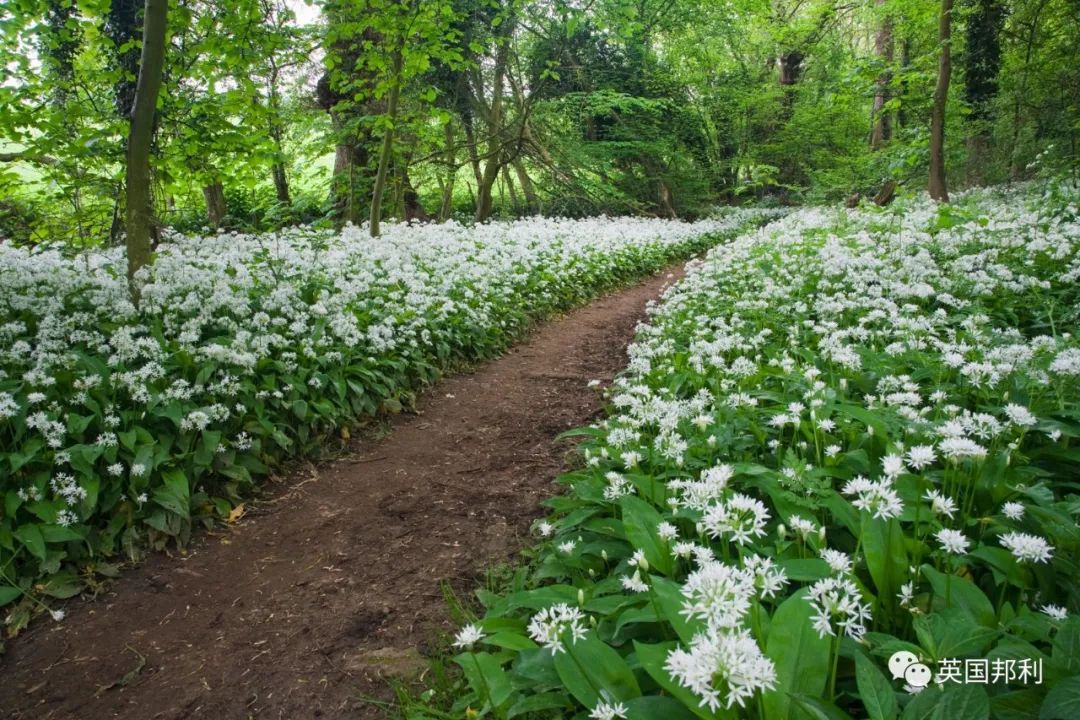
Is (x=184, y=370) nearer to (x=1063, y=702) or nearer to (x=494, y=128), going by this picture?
(x=1063, y=702)

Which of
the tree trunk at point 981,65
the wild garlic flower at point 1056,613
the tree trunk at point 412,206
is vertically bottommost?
the wild garlic flower at point 1056,613

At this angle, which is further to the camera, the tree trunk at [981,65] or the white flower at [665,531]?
the tree trunk at [981,65]

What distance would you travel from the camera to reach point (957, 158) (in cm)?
1430

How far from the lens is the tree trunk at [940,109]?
1045 cm

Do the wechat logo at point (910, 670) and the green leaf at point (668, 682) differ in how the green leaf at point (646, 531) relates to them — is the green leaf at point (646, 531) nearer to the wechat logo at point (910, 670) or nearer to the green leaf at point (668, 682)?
the green leaf at point (668, 682)

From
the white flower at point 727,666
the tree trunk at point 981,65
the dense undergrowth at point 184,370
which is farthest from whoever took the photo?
the tree trunk at point 981,65

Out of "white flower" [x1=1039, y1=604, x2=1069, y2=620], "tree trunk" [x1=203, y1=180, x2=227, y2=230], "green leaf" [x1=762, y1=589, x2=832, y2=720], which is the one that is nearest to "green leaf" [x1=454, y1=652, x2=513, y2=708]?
"green leaf" [x1=762, y1=589, x2=832, y2=720]

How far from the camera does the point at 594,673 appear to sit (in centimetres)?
204

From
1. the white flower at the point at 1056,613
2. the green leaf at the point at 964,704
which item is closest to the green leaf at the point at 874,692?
the green leaf at the point at 964,704

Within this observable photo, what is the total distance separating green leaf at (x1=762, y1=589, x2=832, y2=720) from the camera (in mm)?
1658

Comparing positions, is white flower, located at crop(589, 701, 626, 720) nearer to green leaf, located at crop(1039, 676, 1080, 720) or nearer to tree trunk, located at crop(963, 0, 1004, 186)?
green leaf, located at crop(1039, 676, 1080, 720)

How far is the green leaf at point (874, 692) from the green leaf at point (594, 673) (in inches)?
27.1

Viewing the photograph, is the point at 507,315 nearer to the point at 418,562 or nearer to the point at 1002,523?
the point at 418,562

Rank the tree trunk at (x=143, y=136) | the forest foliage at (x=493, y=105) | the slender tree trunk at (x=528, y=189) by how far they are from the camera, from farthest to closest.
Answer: the slender tree trunk at (x=528, y=189), the forest foliage at (x=493, y=105), the tree trunk at (x=143, y=136)
